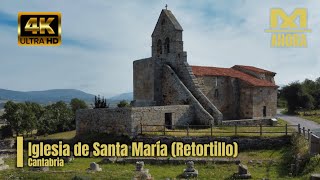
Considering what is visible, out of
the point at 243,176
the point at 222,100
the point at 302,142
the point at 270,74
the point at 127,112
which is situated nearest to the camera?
the point at 243,176

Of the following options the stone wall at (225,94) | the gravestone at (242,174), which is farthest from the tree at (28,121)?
the gravestone at (242,174)

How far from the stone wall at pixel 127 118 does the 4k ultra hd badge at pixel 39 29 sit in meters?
8.64

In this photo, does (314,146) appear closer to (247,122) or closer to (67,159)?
(247,122)

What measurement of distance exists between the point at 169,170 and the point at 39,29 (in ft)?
39.3

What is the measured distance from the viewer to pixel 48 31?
23531mm

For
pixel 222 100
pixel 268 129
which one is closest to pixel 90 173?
pixel 268 129

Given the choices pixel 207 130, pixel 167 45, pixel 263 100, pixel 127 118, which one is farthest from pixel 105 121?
pixel 263 100

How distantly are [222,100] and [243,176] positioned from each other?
71.4ft

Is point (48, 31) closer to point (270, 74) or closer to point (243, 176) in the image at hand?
point (243, 176)

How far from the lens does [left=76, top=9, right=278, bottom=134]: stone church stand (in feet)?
106

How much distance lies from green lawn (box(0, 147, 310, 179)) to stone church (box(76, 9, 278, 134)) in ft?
25.0

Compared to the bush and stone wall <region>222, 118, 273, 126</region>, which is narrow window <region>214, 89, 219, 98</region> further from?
the bush

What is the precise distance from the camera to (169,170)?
21.4 m

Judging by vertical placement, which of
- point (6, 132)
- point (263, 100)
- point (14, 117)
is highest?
point (263, 100)
